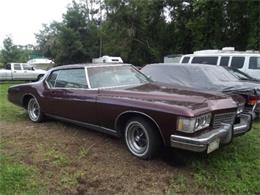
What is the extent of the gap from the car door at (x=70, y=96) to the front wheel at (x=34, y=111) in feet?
1.30

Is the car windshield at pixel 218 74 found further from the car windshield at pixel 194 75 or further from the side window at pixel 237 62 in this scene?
the side window at pixel 237 62

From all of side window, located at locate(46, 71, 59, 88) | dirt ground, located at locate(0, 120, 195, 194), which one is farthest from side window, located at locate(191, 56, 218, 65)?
dirt ground, located at locate(0, 120, 195, 194)

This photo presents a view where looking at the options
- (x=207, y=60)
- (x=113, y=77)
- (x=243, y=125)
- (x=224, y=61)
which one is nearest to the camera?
(x=243, y=125)

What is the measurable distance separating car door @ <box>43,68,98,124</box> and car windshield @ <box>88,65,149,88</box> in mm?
173

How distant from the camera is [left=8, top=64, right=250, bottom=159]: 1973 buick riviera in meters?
4.14

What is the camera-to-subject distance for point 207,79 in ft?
25.1

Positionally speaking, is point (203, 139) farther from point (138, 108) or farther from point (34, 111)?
point (34, 111)

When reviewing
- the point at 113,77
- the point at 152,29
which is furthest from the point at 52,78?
the point at 152,29

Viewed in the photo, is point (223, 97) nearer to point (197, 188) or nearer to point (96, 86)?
point (197, 188)

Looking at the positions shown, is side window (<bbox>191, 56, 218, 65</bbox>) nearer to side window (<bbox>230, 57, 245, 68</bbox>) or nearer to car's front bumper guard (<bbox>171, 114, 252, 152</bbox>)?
side window (<bbox>230, 57, 245, 68</bbox>)

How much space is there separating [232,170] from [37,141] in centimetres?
341

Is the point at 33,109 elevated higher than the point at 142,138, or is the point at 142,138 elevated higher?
the point at 142,138

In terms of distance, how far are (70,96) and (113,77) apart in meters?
0.89

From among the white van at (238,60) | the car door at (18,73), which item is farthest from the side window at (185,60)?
the car door at (18,73)
